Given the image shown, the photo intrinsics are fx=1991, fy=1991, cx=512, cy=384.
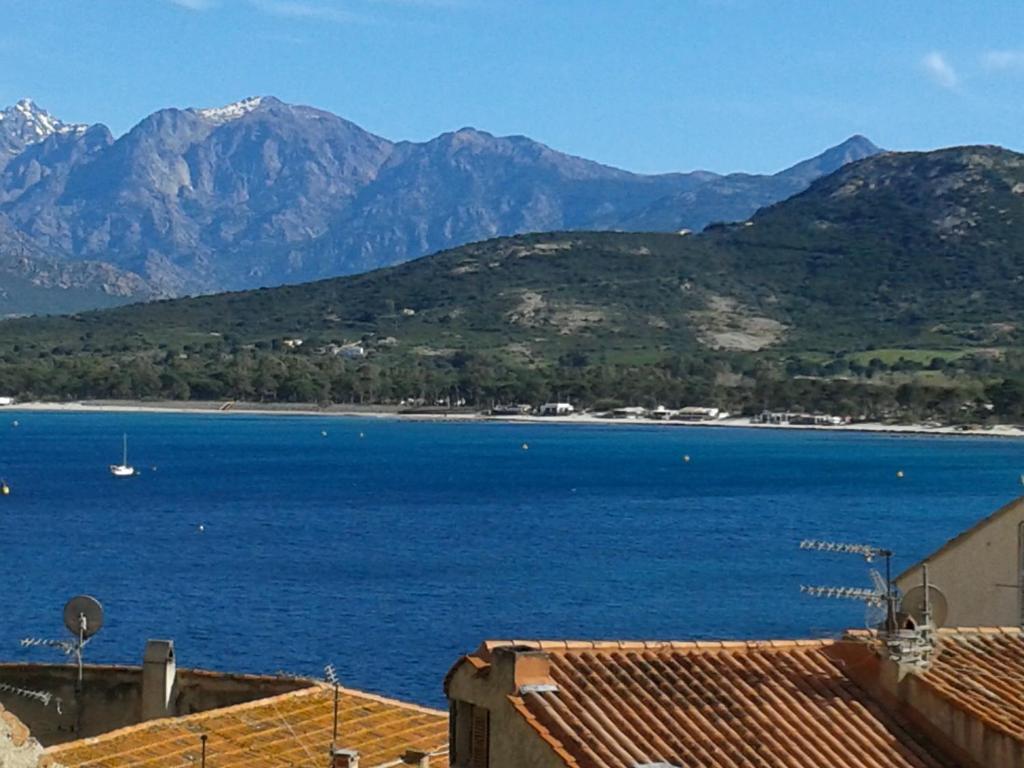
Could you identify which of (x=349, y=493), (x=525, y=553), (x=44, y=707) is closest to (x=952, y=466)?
(x=349, y=493)

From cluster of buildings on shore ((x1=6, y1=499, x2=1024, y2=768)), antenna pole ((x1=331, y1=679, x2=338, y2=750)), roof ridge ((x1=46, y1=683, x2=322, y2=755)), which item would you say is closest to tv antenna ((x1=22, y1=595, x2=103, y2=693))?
roof ridge ((x1=46, y1=683, x2=322, y2=755))

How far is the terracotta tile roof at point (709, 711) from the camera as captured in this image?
41.6 ft

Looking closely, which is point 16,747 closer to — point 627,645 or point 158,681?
point 627,645

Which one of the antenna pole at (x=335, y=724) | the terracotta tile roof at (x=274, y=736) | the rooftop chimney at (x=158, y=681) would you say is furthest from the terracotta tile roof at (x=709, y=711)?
the rooftop chimney at (x=158, y=681)

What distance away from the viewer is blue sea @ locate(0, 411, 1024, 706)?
7288cm

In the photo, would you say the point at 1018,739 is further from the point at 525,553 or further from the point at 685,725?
the point at 525,553

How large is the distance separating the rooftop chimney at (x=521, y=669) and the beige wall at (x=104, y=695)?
942 centimetres

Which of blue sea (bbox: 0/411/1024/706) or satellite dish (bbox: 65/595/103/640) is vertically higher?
satellite dish (bbox: 65/595/103/640)

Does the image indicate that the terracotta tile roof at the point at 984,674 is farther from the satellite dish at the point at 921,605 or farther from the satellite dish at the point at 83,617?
the satellite dish at the point at 83,617

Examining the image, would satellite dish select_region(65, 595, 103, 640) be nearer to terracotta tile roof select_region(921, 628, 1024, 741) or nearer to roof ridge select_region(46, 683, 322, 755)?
roof ridge select_region(46, 683, 322, 755)

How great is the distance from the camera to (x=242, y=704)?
67.5ft

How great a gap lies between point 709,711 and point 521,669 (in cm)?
150

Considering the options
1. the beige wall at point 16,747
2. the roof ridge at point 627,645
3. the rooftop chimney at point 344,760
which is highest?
the beige wall at point 16,747

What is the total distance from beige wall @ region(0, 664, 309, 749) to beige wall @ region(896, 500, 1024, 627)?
23.2 ft
